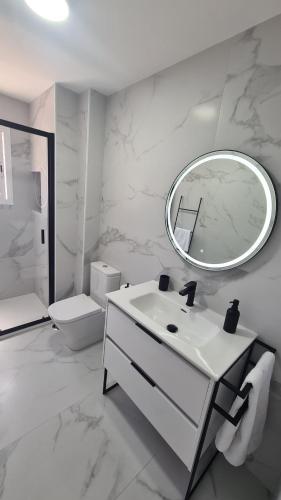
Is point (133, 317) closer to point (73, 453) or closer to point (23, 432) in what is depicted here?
point (73, 453)

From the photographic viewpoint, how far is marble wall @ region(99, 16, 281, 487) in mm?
1062

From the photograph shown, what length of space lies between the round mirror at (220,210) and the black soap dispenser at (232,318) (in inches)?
8.8

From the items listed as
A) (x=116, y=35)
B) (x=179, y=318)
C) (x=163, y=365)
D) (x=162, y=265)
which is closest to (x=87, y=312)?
(x=162, y=265)

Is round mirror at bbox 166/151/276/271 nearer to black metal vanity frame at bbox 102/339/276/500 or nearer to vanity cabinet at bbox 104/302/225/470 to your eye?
black metal vanity frame at bbox 102/339/276/500

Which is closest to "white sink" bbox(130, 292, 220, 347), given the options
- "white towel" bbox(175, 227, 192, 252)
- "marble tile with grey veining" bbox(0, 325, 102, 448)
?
"white towel" bbox(175, 227, 192, 252)

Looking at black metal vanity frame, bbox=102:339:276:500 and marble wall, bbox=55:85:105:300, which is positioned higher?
marble wall, bbox=55:85:105:300

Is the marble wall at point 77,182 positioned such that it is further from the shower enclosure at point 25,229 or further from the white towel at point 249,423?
the white towel at point 249,423

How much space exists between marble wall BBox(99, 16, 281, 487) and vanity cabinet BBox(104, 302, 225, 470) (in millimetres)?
465

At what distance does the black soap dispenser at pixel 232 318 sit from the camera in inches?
43.3

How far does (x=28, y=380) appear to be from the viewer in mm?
1644

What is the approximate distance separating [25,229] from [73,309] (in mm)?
1303

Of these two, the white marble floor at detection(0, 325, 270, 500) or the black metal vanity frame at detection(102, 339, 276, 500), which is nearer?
the black metal vanity frame at detection(102, 339, 276, 500)

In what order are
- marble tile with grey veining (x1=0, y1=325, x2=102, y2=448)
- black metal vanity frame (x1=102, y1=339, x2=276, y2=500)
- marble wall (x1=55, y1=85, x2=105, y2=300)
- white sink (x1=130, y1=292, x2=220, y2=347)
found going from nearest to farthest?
black metal vanity frame (x1=102, y1=339, x2=276, y2=500), white sink (x1=130, y1=292, x2=220, y2=347), marble tile with grey veining (x1=0, y1=325, x2=102, y2=448), marble wall (x1=55, y1=85, x2=105, y2=300)

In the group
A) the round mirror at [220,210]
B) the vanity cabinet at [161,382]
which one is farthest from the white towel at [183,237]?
the vanity cabinet at [161,382]
